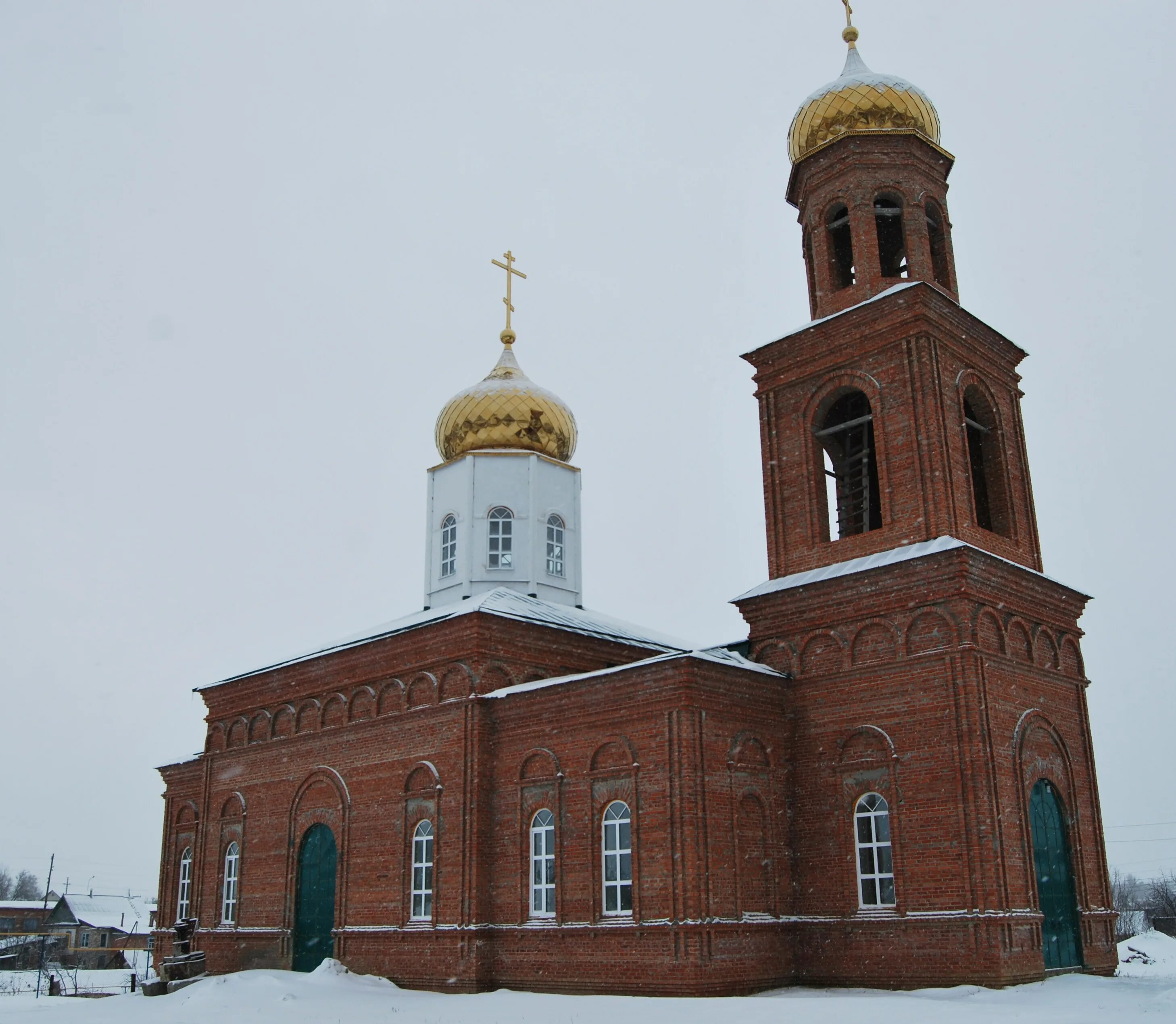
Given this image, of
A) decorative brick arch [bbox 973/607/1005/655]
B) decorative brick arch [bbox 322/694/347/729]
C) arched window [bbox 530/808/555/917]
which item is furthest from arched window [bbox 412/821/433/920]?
decorative brick arch [bbox 973/607/1005/655]

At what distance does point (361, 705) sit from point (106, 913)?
48.1 meters

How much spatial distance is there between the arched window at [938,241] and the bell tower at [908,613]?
33mm

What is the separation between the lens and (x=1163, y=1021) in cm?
1052

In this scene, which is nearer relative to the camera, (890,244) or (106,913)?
(890,244)

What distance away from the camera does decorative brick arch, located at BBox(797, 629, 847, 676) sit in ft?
49.8

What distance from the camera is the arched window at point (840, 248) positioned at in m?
17.3

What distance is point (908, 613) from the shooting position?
1457 centimetres

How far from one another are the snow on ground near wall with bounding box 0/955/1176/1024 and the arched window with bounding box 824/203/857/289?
31.6 feet

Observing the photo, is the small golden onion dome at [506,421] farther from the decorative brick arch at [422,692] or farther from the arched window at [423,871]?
the arched window at [423,871]

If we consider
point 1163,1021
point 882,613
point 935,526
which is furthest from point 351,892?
point 1163,1021

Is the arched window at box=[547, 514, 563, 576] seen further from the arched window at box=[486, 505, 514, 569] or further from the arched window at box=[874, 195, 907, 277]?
the arched window at box=[874, 195, 907, 277]

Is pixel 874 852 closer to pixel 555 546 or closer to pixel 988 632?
pixel 988 632

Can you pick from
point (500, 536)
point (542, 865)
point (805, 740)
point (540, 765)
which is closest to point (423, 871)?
point (542, 865)

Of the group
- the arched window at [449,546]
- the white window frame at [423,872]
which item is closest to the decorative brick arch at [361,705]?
the white window frame at [423,872]
